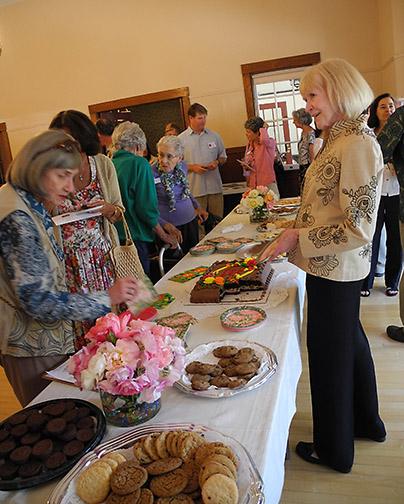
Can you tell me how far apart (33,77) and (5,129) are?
3.51 feet

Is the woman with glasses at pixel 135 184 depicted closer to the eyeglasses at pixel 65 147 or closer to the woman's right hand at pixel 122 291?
the eyeglasses at pixel 65 147

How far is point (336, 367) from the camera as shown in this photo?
63.3 inches

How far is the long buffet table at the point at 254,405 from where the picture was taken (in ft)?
3.06

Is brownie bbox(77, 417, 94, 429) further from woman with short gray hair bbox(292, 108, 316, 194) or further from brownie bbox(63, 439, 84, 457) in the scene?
woman with short gray hair bbox(292, 108, 316, 194)

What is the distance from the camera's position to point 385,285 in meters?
3.74

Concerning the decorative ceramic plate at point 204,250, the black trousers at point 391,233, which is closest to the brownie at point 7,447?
the decorative ceramic plate at point 204,250

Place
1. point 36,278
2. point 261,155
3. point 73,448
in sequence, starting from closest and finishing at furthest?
point 73,448 < point 36,278 < point 261,155

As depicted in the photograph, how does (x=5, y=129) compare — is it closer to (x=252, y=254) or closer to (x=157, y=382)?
(x=252, y=254)

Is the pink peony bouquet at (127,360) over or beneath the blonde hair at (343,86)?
beneath

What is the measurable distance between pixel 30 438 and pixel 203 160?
17.1 ft

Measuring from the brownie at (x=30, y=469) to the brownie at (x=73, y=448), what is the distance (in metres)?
0.06

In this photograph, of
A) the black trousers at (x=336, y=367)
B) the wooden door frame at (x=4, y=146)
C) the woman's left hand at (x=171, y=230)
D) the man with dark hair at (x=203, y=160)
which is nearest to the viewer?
the black trousers at (x=336, y=367)

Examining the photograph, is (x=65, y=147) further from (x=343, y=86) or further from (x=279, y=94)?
(x=279, y=94)

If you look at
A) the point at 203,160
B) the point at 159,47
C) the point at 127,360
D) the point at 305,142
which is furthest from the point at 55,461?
the point at 159,47
